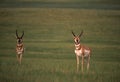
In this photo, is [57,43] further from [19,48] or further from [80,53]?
[19,48]

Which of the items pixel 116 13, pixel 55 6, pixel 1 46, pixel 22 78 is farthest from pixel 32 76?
pixel 116 13

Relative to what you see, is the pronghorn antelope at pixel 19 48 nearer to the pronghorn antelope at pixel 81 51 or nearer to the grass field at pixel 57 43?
the grass field at pixel 57 43

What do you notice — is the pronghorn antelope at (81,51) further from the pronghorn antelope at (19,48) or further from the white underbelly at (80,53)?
the pronghorn antelope at (19,48)

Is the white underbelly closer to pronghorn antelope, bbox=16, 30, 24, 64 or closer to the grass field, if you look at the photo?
the grass field

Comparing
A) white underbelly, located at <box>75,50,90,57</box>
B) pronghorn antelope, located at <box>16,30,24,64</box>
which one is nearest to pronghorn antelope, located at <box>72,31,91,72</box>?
white underbelly, located at <box>75,50,90,57</box>

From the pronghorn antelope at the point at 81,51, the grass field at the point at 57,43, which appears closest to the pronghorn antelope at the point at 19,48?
the grass field at the point at 57,43

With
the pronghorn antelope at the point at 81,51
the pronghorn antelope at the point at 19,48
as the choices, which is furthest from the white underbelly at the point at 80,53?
the pronghorn antelope at the point at 19,48

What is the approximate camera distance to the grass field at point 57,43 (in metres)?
5.50

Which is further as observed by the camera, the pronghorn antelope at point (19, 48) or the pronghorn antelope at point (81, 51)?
the pronghorn antelope at point (19, 48)

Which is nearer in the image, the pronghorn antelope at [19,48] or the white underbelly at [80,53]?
the white underbelly at [80,53]

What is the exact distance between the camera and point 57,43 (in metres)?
5.59

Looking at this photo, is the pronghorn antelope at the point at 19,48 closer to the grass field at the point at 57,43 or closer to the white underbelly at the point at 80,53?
the grass field at the point at 57,43

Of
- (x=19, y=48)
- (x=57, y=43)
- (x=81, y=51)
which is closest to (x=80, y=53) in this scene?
(x=81, y=51)

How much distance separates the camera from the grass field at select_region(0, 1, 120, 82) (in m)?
5.50
